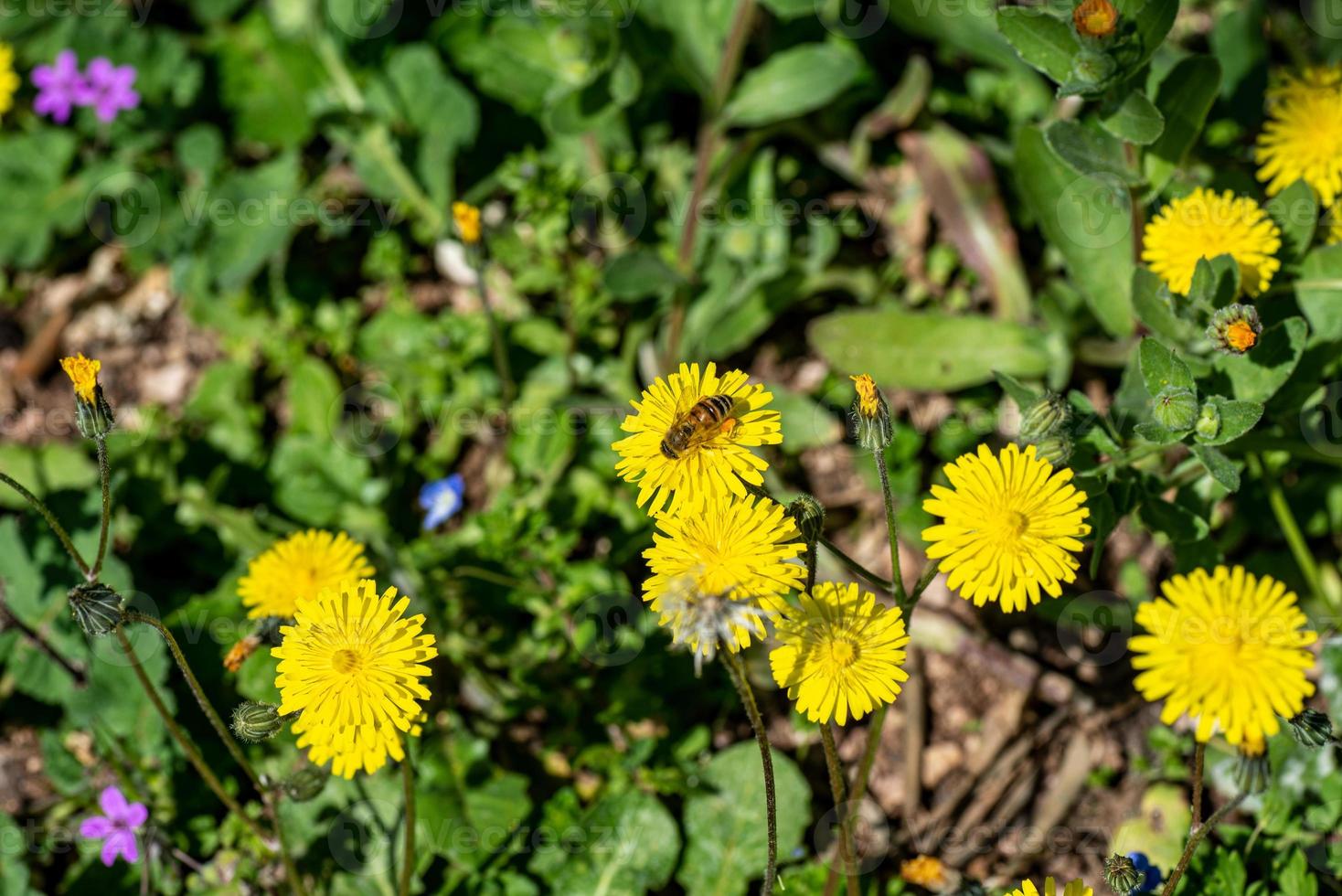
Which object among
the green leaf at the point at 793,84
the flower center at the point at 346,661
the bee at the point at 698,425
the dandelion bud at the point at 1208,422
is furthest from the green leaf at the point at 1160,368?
the flower center at the point at 346,661

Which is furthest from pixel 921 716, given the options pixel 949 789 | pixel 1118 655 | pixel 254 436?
pixel 254 436

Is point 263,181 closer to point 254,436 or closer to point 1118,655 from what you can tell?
point 254,436

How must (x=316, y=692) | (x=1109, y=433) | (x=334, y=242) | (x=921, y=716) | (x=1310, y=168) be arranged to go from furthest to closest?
(x=334, y=242)
(x=921, y=716)
(x=1310, y=168)
(x=1109, y=433)
(x=316, y=692)

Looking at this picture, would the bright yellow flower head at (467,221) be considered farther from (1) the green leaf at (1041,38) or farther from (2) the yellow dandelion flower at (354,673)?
(1) the green leaf at (1041,38)

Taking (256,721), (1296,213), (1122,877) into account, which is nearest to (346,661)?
(256,721)

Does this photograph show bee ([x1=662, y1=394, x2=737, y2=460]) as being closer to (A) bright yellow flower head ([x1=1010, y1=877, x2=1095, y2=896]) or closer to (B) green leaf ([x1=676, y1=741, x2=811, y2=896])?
(A) bright yellow flower head ([x1=1010, y1=877, x2=1095, y2=896])

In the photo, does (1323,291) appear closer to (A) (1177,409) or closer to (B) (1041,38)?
(A) (1177,409)
